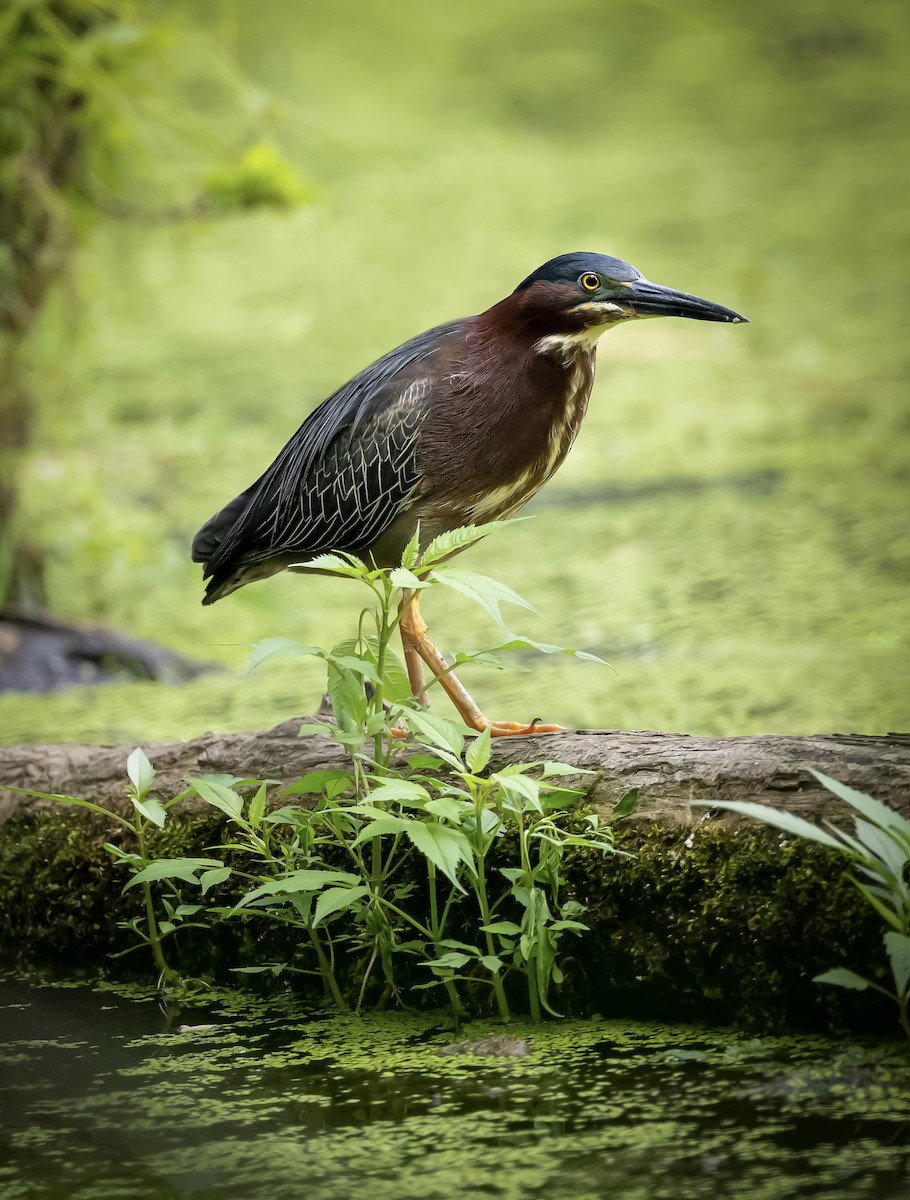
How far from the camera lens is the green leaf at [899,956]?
63.6 inches

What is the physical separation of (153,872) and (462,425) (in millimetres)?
916

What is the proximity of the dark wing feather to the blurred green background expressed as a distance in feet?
1.31

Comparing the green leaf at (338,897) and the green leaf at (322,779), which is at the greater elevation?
the green leaf at (322,779)

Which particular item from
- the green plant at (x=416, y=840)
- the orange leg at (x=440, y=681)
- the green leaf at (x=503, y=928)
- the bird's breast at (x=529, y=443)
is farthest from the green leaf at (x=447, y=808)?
the bird's breast at (x=529, y=443)

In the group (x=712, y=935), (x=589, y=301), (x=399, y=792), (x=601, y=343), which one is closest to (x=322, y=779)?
(x=399, y=792)

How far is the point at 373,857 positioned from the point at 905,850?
2.26 feet

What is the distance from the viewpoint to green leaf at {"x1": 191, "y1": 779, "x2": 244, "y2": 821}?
2.02m

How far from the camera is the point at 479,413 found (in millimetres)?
2467

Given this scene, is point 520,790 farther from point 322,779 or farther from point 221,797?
point 221,797

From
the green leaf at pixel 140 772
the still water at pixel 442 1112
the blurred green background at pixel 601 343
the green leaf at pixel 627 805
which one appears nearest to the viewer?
the still water at pixel 442 1112

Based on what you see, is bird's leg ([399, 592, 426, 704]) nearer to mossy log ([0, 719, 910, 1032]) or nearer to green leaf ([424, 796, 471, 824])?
mossy log ([0, 719, 910, 1032])

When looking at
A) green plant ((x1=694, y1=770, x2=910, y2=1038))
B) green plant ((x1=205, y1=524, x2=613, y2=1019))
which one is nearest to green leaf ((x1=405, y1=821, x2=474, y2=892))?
green plant ((x1=205, y1=524, x2=613, y2=1019))

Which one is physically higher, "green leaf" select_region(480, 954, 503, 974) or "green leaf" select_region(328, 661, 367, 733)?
"green leaf" select_region(328, 661, 367, 733)

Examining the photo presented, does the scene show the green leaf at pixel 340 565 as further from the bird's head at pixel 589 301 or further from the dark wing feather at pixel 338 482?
the bird's head at pixel 589 301
